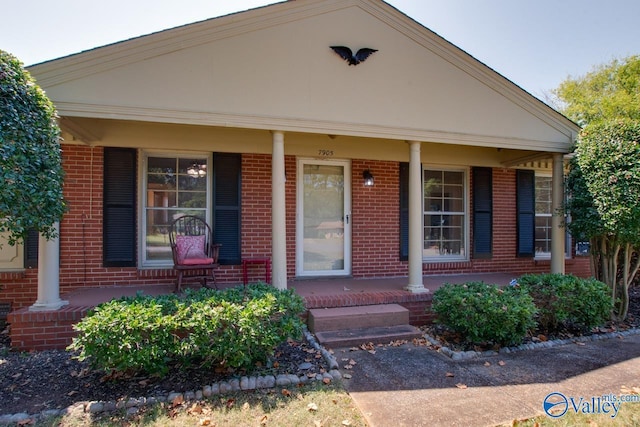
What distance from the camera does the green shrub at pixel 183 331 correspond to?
9.06 feet

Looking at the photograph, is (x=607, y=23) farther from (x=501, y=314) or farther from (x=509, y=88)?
(x=501, y=314)

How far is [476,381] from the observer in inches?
124

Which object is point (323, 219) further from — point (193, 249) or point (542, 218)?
point (542, 218)

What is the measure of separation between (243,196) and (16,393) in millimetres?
3481

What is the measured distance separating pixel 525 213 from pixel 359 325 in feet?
15.8

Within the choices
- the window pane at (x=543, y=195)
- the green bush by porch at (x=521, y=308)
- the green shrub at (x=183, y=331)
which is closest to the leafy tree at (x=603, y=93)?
the window pane at (x=543, y=195)

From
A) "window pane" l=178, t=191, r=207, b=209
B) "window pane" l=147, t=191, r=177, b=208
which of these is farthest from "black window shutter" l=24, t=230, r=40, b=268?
"window pane" l=178, t=191, r=207, b=209

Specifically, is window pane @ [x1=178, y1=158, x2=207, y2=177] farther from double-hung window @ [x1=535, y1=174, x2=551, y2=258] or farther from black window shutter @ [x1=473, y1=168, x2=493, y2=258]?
double-hung window @ [x1=535, y1=174, x2=551, y2=258]

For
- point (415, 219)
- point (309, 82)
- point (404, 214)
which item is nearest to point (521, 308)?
point (415, 219)

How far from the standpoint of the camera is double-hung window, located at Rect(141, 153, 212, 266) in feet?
17.7

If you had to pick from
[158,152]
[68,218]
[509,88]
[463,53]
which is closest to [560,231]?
[509,88]

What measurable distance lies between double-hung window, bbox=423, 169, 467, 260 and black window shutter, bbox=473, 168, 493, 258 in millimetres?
184

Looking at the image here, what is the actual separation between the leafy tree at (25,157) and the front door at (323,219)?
3.39 m

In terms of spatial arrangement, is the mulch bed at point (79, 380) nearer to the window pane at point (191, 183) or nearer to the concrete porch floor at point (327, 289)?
the concrete porch floor at point (327, 289)
